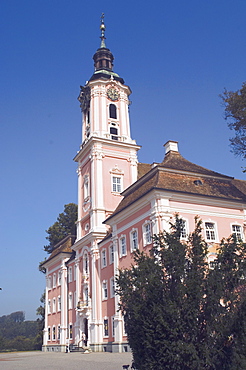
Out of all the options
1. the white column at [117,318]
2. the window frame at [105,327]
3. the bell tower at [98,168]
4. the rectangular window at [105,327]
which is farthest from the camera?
the bell tower at [98,168]

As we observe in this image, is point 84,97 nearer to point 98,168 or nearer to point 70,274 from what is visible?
point 98,168

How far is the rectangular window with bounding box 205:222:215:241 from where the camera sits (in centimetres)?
2847

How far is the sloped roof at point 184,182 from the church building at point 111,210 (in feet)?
0.27

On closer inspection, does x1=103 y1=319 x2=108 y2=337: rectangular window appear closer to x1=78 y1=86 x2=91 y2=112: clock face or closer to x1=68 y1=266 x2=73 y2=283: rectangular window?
x1=68 y1=266 x2=73 y2=283: rectangular window

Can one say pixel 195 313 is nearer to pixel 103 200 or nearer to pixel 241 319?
pixel 241 319

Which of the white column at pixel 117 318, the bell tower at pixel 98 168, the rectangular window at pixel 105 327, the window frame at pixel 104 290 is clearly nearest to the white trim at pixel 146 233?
the white column at pixel 117 318

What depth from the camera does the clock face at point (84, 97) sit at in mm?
46656

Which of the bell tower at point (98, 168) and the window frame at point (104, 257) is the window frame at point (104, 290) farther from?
the window frame at point (104, 257)

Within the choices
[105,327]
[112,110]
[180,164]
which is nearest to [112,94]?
[112,110]

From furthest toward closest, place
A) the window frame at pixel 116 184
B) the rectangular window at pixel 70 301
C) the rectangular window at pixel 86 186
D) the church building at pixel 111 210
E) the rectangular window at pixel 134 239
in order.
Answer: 1. the rectangular window at pixel 70 301
2. the rectangular window at pixel 86 186
3. the window frame at pixel 116 184
4. the rectangular window at pixel 134 239
5. the church building at pixel 111 210

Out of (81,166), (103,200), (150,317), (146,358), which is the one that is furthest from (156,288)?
(81,166)

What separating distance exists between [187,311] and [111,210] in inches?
1125

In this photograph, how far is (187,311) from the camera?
12.2m

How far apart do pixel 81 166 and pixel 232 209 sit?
2068 centimetres
